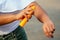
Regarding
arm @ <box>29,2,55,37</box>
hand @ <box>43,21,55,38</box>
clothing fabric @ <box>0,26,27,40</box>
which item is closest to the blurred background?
clothing fabric @ <box>0,26,27,40</box>

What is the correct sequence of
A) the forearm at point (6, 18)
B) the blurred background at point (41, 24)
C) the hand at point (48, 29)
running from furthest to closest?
the blurred background at point (41, 24), the forearm at point (6, 18), the hand at point (48, 29)

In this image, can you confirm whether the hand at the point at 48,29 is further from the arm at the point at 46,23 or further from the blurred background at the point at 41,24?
the blurred background at the point at 41,24

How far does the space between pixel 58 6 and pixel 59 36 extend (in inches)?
28.5

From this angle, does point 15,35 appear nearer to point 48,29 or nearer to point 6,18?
point 6,18

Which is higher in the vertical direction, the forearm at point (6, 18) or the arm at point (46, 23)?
the forearm at point (6, 18)

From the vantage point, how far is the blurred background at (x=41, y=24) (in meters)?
3.14

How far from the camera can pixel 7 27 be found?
168 cm

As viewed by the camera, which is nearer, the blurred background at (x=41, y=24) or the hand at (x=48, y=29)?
the hand at (x=48, y=29)

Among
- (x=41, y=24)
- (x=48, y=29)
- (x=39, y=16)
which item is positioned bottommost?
(x=48, y=29)

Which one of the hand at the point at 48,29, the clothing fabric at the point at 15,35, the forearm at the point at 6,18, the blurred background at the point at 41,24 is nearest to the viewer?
the hand at the point at 48,29

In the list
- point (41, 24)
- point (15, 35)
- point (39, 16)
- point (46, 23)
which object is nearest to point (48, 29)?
point (46, 23)

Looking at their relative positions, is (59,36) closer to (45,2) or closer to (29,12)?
(45,2)

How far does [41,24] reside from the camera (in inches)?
129

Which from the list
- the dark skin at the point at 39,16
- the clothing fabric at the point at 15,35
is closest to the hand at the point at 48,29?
the dark skin at the point at 39,16
